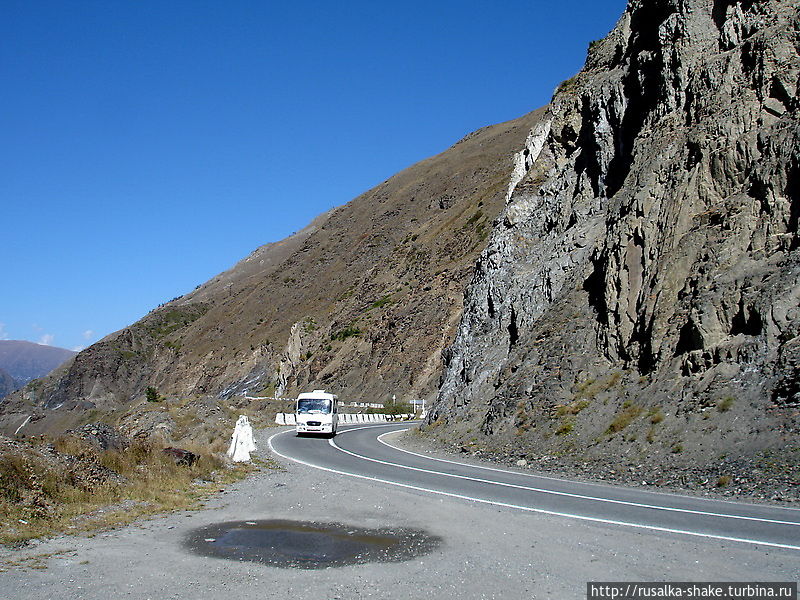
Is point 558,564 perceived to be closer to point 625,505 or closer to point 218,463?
point 625,505

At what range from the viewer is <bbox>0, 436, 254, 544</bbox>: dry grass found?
29.5ft

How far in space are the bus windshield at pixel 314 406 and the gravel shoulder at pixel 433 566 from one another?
1898cm

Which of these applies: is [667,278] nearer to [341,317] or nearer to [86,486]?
[86,486]

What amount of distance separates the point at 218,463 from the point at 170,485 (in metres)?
2.85

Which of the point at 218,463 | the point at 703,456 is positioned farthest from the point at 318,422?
the point at 703,456

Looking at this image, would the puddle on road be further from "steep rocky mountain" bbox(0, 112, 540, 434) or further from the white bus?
"steep rocky mountain" bbox(0, 112, 540, 434)

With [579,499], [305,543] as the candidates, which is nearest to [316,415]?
[579,499]

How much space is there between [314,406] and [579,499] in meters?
19.0

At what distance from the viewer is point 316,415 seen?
93.6ft

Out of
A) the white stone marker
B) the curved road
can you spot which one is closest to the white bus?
the curved road

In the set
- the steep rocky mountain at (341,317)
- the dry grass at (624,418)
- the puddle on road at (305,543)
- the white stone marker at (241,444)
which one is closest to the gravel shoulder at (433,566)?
the puddle on road at (305,543)

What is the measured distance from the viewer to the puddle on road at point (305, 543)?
290 inches

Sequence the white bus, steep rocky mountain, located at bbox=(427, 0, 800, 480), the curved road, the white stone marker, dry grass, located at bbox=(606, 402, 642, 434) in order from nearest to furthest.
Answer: the curved road, steep rocky mountain, located at bbox=(427, 0, 800, 480), dry grass, located at bbox=(606, 402, 642, 434), the white stone marker, the white bus

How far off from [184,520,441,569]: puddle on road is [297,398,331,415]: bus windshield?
1917 centimetres
